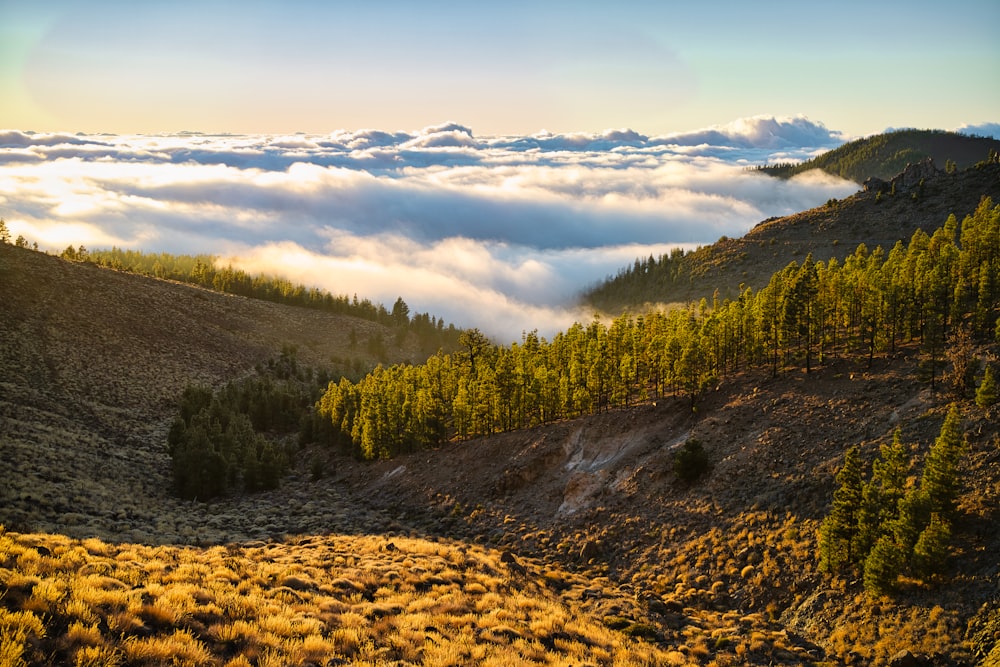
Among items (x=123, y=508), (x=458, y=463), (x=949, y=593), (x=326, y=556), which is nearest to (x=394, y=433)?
(x=458, y=463)

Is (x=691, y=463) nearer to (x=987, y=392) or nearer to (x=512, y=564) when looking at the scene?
(x=512, y=564)

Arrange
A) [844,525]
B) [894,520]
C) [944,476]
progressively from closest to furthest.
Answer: [944,476]
[894,520]
[844,525]

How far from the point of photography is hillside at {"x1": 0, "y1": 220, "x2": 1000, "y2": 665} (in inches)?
782

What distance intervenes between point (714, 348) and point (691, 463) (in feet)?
85.1

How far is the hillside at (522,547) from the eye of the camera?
19.9m

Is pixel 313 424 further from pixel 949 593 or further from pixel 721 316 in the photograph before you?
pixel 949 593

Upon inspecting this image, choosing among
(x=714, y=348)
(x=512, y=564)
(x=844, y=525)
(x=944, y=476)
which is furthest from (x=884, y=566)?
(x=714, y=348)

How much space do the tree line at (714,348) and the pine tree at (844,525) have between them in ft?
49.5

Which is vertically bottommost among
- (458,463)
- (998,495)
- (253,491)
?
(253,491)

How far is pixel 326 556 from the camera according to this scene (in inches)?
1545

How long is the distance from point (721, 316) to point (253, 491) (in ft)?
224

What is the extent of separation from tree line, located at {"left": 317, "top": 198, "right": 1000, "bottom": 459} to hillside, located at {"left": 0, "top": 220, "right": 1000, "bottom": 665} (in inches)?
170

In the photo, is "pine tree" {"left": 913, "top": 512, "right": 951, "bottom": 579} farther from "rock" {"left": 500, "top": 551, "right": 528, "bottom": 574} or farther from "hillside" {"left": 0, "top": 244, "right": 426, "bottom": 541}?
"hillside" {"left": 0, "top": 244, "right": 426, "bottom": 541}

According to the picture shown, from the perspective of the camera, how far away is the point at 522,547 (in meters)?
51.7
